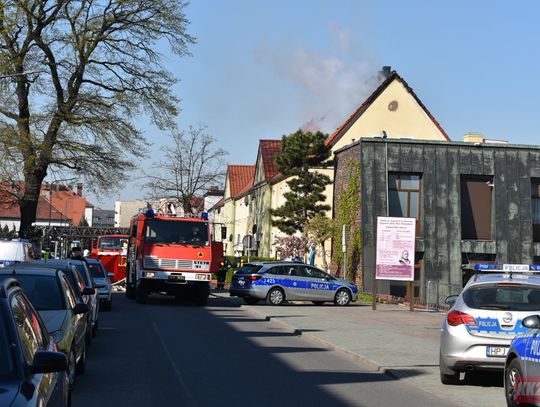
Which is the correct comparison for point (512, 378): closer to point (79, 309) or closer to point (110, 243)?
point (79, 309)

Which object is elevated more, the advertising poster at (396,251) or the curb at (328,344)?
the advertising poster at (396,251)

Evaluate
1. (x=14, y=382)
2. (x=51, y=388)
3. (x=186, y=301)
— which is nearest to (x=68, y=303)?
(x=51, y=388)

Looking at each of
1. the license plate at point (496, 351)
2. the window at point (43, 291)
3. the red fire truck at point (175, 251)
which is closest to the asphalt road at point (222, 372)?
the license plate at point (496, 351)

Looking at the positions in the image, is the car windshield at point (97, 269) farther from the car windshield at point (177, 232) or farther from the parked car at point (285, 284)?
the parked car at point (285, 284)

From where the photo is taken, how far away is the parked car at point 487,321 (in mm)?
11906

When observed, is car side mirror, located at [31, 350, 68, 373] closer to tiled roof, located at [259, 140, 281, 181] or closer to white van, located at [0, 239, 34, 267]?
white van, located at [0, 239, 34, 267]

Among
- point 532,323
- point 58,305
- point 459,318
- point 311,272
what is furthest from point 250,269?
point 532,323

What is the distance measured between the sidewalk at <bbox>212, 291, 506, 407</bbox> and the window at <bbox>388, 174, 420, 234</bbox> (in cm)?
798

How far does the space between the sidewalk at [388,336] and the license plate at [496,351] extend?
541 millimetres

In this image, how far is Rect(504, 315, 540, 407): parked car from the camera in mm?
9109

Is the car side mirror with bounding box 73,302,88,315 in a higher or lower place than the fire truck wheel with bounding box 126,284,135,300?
higher

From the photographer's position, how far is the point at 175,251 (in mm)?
28672

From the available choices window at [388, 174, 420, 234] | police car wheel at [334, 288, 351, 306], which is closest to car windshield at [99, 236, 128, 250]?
window at [388, 174, 420, 234]

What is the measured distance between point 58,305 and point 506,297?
242 inches
